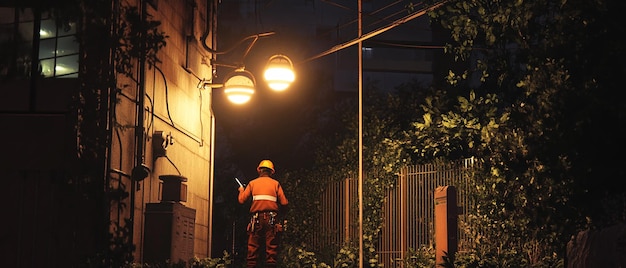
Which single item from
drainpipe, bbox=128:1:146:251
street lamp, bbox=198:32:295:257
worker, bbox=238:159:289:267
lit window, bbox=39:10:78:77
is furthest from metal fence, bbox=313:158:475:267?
lit window, bbox=39:10:78:77

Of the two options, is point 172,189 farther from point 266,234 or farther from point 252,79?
point 266,234

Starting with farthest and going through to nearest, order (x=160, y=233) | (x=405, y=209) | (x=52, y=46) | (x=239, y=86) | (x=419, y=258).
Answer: (x=405, y=209) < (x=419, y=258) < (x=239, y=86) < (x=52, y=46) < (x=160, y=233)

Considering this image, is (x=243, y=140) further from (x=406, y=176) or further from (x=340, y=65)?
(x=406, y=176)

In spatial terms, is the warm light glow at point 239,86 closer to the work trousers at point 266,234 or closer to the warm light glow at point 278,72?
the warm light glow at point 278,72

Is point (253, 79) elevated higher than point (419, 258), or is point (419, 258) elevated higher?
point (253, 79)

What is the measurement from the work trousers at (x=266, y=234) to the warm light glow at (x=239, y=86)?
7.79 ft

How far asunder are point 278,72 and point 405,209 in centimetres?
440

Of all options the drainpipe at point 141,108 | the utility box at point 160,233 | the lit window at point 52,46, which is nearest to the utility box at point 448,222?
the utility box at point 160,233

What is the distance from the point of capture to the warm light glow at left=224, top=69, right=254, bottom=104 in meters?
17.6

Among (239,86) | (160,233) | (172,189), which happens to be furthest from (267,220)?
(160,233)

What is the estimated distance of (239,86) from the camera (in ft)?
57.9

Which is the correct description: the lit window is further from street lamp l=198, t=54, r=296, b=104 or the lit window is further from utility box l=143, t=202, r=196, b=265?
street lamp l=198, t=54, r=296, b=104

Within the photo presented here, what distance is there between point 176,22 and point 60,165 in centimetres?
521

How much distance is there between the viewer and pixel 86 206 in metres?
12.7
